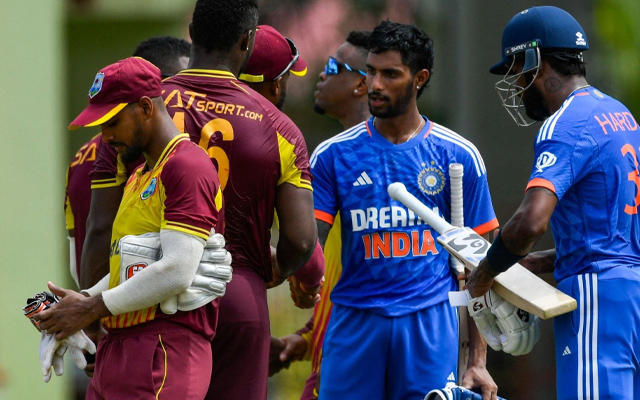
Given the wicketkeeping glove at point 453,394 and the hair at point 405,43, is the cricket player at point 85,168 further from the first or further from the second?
the wicketkeeping glove at point 453,394

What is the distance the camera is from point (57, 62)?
32.6ft

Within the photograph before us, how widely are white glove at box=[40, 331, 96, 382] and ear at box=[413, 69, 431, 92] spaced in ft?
8.31

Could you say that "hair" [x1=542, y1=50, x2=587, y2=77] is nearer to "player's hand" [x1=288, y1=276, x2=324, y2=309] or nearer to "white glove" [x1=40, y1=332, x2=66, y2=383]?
"player's hand" [x1=288, y1=276, x2=324, y2=309]

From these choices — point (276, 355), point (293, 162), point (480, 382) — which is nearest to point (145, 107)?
point (293, 162)

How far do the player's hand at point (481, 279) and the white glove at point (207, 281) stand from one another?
123 centimetres

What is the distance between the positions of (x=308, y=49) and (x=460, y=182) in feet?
32.6

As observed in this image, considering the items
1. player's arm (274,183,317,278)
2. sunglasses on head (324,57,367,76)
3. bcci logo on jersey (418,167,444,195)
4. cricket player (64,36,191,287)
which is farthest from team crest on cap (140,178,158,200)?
sunglasses on head (324,57,367,76)

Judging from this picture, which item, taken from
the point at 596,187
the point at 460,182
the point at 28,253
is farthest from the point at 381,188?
the point at 28,253

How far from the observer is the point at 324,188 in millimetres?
5832

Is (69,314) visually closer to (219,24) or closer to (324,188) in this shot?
(219,24)

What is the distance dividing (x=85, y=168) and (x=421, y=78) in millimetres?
1909

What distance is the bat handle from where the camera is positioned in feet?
17.7

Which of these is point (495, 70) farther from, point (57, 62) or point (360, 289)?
point (57, 62)

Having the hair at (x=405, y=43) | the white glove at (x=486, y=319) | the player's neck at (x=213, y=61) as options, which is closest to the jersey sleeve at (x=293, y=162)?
the player's neck at (x=213, y=61)
